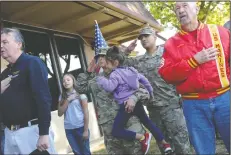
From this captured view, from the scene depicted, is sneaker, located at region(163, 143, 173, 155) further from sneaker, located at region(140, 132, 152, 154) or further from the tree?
the tree

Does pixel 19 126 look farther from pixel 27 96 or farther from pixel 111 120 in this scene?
pixel 111 120

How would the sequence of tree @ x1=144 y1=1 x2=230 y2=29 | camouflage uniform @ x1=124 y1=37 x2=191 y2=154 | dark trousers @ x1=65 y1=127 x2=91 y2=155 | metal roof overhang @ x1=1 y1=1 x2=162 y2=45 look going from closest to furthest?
camouflage uniform @ x1=124 y1=37 x2=191 y2=154 → dark trousers @ x1=65 y1=127 x2=91 y2=155 → metal roof overhang @ x1=1 y1=1 x2=162 y2=45 → tree @ x1=144 y1=1 x2=230 y2=29

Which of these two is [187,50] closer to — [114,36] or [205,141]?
[205,141]

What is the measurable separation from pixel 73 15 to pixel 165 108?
12.4 ft

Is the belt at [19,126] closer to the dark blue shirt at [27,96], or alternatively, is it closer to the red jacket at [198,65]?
the dark blue shirt at [27,96]

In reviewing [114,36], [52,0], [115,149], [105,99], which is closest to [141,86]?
[105,99]

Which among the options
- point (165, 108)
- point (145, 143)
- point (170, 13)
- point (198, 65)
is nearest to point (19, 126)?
point (198, 65)

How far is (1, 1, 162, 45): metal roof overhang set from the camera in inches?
240

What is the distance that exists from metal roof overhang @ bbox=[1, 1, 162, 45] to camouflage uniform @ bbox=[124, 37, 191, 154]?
2179mm

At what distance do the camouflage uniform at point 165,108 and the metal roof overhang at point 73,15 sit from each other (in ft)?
7.15

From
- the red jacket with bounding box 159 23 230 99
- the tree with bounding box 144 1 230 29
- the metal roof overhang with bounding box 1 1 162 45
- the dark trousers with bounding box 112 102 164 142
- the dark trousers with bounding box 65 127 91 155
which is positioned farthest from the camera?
the tree with bounding box 144 1 230 29

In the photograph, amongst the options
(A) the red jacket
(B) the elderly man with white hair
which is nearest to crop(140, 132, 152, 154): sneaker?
(B) the elderly man with white hair

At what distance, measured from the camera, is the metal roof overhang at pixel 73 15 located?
609cm

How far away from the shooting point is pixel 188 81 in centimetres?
269
